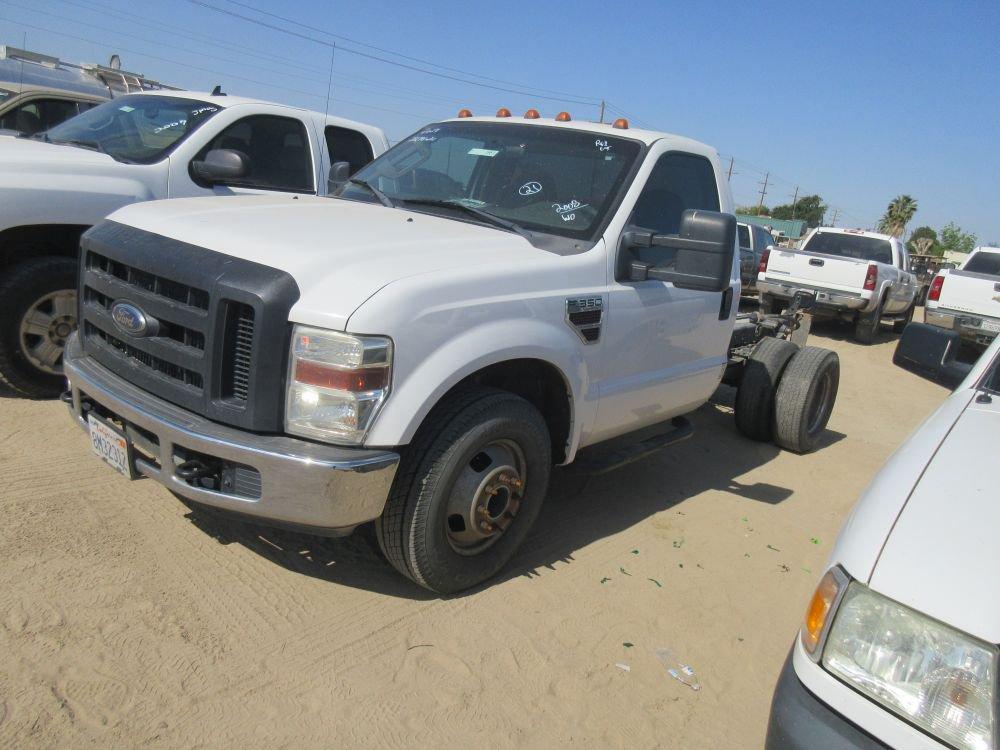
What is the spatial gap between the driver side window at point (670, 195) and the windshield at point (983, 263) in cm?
1037

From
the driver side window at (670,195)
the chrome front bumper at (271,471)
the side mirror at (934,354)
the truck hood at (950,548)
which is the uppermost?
the driver side window at (670,195)

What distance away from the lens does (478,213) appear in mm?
3811

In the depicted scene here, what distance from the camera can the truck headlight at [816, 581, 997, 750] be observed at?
1.66 metres

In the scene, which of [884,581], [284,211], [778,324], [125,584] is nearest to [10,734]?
[125,584]

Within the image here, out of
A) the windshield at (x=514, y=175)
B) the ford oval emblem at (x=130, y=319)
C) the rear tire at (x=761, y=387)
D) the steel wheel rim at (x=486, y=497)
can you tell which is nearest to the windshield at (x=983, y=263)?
the rear tire at (x=761, y=387)

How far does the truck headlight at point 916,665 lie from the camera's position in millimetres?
1664

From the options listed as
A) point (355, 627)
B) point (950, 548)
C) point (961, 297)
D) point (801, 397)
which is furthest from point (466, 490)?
point (961, 297)

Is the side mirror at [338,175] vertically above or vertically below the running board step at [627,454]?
above

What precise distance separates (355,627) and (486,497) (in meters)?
0.74

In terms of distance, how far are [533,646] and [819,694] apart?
1.41 m

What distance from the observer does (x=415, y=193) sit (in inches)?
167

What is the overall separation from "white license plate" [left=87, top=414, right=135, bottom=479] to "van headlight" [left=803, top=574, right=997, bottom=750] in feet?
8.41

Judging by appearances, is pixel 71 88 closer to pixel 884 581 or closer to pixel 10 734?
pixel 10 734

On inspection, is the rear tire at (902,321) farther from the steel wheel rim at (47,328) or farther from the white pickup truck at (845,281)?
the steel wheel rim at (47,328)
